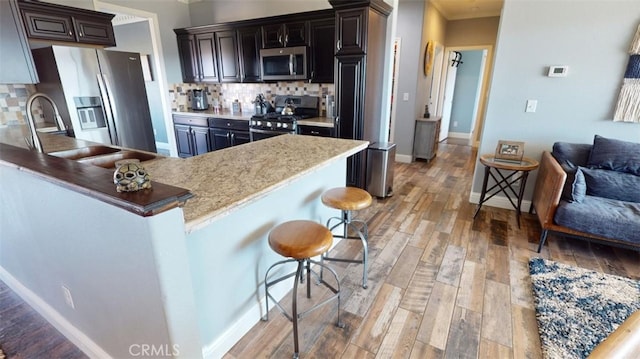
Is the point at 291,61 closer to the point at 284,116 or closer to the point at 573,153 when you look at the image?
the point at 284,116

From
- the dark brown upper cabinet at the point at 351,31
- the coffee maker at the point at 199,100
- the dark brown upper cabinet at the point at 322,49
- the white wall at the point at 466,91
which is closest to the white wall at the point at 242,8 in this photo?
the dark brown upper cabinet at the point at 322,49

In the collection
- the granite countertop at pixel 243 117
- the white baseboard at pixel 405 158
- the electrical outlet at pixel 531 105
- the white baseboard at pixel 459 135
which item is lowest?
the white baseboard at pixel 405 158

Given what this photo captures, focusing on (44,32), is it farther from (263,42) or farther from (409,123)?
(409,123)

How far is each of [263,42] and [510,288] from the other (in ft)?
13.4

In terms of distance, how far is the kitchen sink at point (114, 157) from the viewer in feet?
6.20

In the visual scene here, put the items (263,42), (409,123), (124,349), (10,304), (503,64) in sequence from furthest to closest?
1. (409,123)
2. (263,42)
3. (503,64)
4. (10,304)
5. (124,349)

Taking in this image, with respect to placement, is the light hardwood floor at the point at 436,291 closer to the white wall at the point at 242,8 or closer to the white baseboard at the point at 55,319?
the white baseboard at the point at 55,319

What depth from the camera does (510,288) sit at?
2.08 metres

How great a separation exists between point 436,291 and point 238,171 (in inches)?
62.5

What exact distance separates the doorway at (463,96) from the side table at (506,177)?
3.62m

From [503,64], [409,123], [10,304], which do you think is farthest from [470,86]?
[10,304]

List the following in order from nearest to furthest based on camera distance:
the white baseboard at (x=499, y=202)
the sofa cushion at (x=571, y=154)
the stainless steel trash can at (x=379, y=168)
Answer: the sofa cushion at (x=571, y=154), the white baseboard at (x=499, y=202), the stainless steel trash can at (x=379, y=168)

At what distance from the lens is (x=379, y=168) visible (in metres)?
3.54

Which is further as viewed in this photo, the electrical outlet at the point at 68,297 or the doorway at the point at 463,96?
the doorway at the point at 463,96
